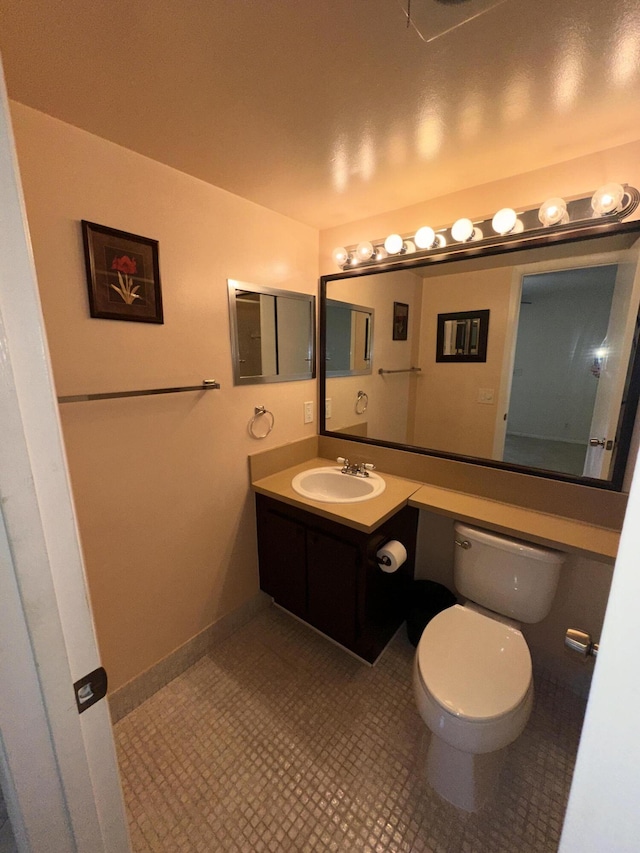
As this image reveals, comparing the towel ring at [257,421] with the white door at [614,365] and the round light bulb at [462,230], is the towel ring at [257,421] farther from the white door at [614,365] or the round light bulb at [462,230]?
the white door at [614,365]

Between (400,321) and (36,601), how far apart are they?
6.18ft

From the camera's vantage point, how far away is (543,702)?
1.54 metres

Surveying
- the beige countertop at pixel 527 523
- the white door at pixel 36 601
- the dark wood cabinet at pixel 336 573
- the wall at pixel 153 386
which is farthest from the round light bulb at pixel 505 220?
the white door at pixel 36 601

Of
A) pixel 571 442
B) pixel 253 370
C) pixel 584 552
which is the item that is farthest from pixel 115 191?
pixel 584 552

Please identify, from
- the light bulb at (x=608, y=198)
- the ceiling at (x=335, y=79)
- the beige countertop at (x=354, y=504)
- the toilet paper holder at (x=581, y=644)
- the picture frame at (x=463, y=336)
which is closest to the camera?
the toilet paper holder at (x=581, y=644)

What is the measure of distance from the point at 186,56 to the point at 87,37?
22 centimetres

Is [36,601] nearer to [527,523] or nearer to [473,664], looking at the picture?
[473,664]

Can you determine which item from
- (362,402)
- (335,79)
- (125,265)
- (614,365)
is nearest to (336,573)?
(362,402)

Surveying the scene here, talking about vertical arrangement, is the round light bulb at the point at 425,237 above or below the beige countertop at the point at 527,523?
above

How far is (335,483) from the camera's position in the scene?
2.03 m

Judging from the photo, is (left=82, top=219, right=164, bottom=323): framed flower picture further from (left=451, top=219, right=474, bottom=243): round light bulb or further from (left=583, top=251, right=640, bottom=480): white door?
(left=583, top=251, right=640, bottom=480): white door

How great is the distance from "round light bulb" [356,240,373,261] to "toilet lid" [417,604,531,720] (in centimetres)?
Result: 177

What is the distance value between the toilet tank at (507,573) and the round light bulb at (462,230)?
4.22 ft

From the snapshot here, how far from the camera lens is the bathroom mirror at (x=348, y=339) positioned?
81.0 inches
